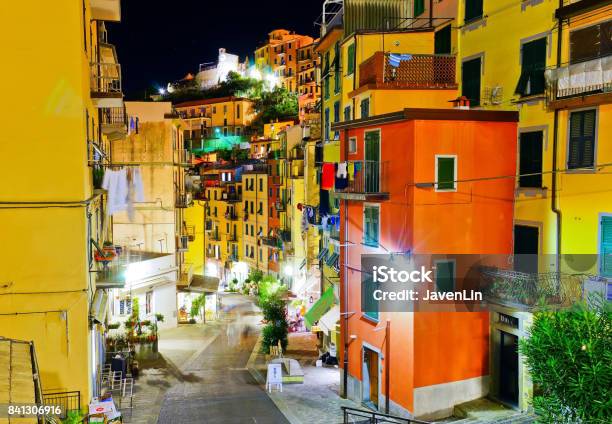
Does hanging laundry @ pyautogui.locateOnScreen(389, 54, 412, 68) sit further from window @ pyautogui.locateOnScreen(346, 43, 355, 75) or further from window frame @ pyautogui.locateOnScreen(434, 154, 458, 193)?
window frame @ pyautogui.locateOnScreen(434, 154, 458, 193)

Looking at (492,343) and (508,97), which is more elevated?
(508,97)

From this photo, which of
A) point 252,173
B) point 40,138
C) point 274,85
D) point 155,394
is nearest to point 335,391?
point 155,394

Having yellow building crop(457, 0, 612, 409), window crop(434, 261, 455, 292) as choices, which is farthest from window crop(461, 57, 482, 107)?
window crop(434, 261, 455, 292)

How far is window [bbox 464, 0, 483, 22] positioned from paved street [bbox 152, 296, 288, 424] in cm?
1694

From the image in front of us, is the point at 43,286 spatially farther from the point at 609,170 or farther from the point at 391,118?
the point at 609,170

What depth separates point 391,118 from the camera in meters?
20.9

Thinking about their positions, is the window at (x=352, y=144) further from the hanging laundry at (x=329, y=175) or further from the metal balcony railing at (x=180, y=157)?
the metal balcony railing at (x=180, y=157)

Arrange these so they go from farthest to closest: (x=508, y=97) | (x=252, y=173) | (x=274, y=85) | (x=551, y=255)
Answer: (x=274, y=85), (x=252, y=173), (x=508, y=97), (x=551, y=255)

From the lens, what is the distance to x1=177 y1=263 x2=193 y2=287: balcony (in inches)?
1736

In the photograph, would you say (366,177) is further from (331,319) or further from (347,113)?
(347,113)

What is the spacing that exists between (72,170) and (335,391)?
1452 cm

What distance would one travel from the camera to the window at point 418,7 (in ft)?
90.7

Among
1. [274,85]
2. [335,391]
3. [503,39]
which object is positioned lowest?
[335,391]

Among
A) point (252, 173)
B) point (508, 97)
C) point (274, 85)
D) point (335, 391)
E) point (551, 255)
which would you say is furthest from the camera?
point (274, 85)
